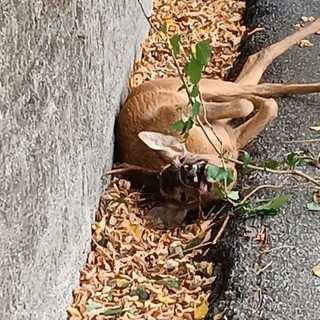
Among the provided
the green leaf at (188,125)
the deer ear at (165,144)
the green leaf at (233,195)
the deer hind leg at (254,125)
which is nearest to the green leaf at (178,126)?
the green leaf at (188,125)

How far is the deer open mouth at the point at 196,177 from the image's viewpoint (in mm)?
2879

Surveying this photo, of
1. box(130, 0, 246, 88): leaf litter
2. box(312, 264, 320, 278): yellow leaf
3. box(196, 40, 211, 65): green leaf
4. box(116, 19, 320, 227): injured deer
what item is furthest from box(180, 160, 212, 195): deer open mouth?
box(130, 0, 246, 88): leaf litter

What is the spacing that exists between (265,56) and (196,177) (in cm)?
86

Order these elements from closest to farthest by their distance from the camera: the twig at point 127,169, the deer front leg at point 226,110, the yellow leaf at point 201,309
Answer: the yellow leaf at point 201,309 < the twig at point 127,169 < the deer front leg at point 226,110

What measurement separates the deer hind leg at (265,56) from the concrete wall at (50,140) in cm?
57

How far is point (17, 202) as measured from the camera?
1996 mm

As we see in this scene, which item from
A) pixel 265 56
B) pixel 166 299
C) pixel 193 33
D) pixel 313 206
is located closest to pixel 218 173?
pixel 313 206

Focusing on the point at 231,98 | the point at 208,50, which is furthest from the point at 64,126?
the point at 231,98

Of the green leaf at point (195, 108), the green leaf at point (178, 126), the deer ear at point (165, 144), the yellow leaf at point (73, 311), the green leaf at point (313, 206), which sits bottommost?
the yellow leaf at point (73, 311)

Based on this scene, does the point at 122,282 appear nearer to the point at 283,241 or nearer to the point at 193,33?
the point at 283,241

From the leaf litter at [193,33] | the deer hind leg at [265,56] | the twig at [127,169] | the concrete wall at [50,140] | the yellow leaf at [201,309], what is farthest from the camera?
the leaf litter at [193,33]

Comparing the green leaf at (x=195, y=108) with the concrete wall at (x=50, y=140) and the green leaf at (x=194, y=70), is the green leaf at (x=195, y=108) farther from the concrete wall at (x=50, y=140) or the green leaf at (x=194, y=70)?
the concrete wall at (x=50, y=140)

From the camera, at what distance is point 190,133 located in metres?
3.03

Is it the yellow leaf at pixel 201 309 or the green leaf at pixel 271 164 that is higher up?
the green leaf at pixel 271 164
